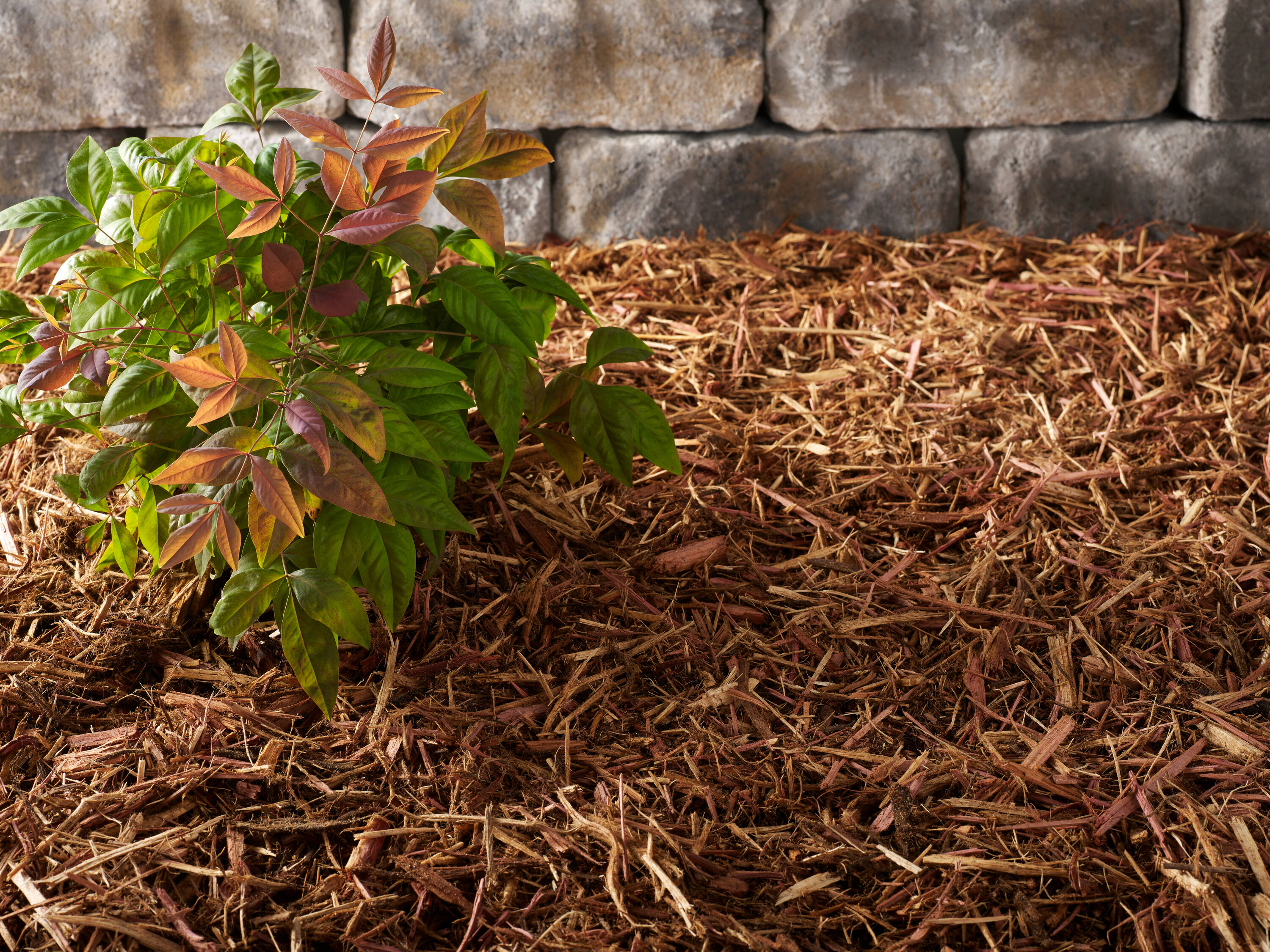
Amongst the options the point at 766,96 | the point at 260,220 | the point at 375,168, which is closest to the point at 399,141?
the point at 375,168

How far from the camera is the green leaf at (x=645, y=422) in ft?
4.42

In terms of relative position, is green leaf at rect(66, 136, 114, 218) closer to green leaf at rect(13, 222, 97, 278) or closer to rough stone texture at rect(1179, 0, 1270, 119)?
green leaf at rect(13, 222, 97, 278)

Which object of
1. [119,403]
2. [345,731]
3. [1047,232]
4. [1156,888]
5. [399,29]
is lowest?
[1156,888]

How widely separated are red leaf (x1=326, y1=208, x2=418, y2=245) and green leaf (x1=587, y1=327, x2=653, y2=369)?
1.32 ft

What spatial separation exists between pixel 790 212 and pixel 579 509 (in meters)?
1.45

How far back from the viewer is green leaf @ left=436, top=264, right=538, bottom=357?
124 cm

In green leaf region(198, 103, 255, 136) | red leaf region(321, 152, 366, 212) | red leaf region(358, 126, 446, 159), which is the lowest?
red leaf region(321, 152, 366, 212)

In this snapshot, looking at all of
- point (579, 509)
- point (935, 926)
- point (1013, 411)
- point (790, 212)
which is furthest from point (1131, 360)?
point (935, 926)

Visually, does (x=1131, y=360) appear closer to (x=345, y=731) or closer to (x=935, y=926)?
(x=935, y=926)

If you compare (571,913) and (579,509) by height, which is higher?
(579,509)

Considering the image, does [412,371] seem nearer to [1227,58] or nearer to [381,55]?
[381,55]

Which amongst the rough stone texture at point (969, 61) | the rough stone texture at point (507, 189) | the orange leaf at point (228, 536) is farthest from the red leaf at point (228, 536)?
the rough stone texture at point (969, 61)

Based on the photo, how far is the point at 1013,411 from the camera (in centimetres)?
195

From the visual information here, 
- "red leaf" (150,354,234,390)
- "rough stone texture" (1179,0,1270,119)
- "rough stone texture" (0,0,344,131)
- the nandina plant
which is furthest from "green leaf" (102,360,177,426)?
"rough stone texture" (1179,0,1270,119)
